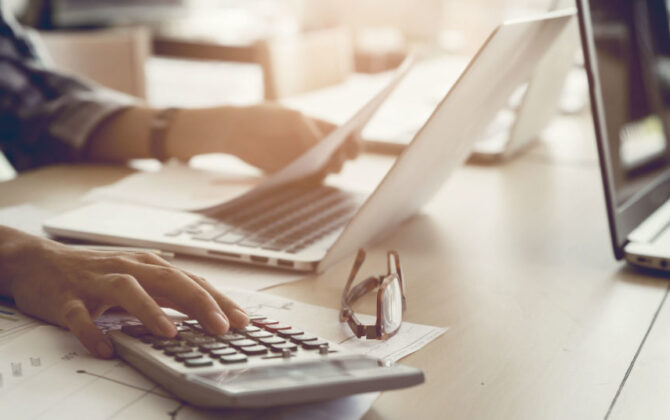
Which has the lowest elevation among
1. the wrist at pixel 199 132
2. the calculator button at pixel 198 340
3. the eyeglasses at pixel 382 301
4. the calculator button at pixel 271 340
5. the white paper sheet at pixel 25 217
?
the eyeglasses at pixel 382 301

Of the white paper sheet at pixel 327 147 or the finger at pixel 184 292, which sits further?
the white paper sheet at pixel 327 147

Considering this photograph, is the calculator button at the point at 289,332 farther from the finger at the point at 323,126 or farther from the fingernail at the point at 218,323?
the finger at the point at 323,126

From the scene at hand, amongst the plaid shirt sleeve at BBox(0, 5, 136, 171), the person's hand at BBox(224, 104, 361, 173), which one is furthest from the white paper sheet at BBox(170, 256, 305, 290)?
the plaid shirt sleeve at BBox(0, 5, 136, 171)

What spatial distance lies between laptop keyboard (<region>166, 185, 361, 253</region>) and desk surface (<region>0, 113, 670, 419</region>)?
0.06m

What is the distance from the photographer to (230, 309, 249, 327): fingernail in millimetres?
579

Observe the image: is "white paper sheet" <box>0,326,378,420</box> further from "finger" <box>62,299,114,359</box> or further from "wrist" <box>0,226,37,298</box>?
"wrist" <box>0,226,37,298</box>

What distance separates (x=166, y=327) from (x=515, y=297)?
348 millimetres

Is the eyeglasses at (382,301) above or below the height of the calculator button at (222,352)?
below

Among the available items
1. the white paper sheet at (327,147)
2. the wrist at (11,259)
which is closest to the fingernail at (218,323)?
the wrist at (11,259)

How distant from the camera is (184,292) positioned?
59 cm

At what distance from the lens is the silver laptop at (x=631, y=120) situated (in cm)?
81

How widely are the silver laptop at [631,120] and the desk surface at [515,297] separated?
1.9 inches

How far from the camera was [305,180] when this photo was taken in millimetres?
1016

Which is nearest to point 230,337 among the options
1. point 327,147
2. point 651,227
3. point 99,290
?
point 99,290
